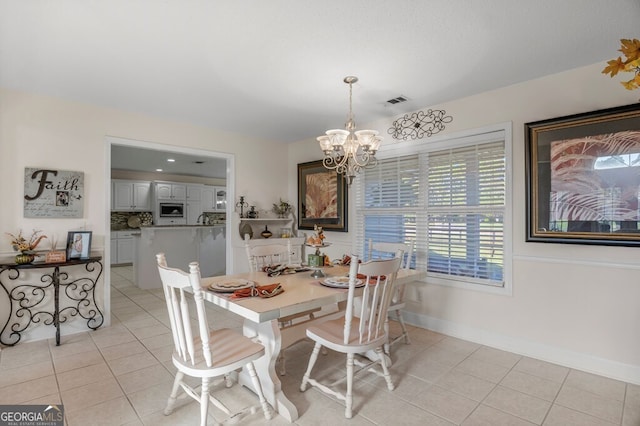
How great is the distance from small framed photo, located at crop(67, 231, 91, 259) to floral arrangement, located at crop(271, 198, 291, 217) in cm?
248

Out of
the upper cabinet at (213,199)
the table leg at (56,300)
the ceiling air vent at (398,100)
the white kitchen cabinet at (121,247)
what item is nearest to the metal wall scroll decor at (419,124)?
the ceiling air vent at (398,100)

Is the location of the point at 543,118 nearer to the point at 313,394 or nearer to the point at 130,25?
the point at 313,394

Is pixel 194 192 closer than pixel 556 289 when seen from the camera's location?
No

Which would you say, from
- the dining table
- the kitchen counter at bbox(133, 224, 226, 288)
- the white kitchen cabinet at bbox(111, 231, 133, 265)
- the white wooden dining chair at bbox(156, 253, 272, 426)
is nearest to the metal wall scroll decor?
the dining table

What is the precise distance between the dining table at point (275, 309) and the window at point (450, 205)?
3.62 feet

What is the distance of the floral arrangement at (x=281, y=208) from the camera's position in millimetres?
5195

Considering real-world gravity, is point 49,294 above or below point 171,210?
below

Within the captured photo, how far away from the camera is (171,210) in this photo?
8258 millimetres

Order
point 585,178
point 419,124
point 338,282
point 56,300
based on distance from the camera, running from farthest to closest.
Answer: point 419,124 < point 56,300 < point 585,178 < point 338,282

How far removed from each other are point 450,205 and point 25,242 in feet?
14.1

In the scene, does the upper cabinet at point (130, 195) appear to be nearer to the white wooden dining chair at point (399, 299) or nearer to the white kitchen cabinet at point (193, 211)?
the white kitchen cabinet at point (193, 211)

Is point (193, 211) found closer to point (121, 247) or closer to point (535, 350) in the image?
point (121, 247)

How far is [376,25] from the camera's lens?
6.84 feet

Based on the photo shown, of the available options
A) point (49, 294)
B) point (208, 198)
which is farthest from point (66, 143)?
point (208, 198)
